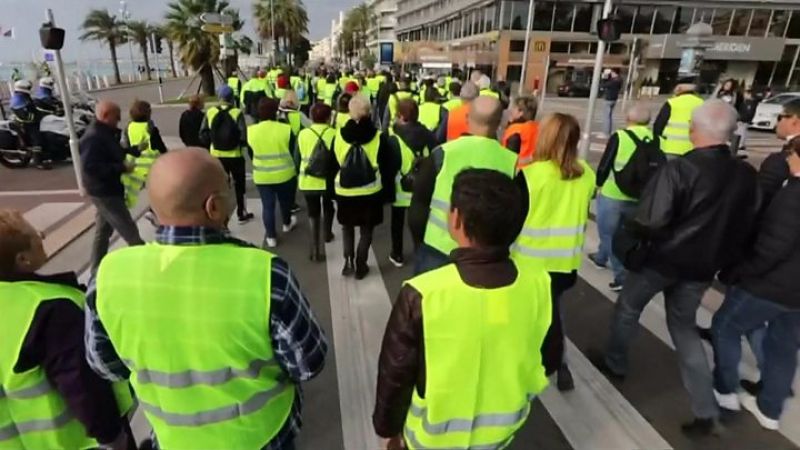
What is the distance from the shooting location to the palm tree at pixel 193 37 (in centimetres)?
2614

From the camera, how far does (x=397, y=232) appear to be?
18.4ft

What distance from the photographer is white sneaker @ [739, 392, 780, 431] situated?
10.2 ft

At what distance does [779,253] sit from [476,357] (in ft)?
7.37

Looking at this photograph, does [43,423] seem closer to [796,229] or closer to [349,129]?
[349,129]

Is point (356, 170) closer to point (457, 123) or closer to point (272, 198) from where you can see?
point (272, 198)

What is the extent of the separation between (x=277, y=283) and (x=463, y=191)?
71 cm

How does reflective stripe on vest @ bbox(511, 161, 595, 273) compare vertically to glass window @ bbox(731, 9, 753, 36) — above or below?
below

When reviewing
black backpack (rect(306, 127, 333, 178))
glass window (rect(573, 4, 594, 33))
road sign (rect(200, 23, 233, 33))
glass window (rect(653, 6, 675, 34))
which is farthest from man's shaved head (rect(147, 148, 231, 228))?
glass window (rect(653, 6, 675, 34))

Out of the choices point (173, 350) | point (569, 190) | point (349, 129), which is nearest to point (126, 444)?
point (173, 350)

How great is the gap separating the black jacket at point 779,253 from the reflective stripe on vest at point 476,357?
188 centimetres

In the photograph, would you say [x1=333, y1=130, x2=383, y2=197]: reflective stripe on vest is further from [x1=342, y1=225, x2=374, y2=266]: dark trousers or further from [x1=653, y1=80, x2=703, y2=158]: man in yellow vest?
[x1=653, y1=80, x2=703, y2=158]: man in yellow vest

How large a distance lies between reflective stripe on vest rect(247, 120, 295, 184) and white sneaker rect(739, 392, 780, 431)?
16.2ft

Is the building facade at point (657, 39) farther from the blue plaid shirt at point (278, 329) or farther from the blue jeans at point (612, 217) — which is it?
the blue plaid shirt at point (278, 329)

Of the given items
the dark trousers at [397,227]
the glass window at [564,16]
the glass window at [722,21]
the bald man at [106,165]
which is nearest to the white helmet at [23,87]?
the bald man at [106,165]
